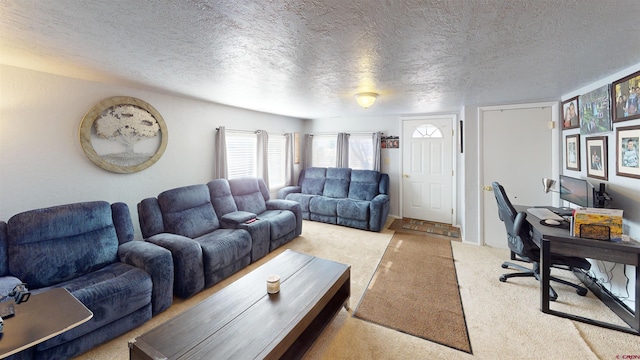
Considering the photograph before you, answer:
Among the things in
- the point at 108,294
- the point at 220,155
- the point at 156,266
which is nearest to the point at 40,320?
the point at 108,294

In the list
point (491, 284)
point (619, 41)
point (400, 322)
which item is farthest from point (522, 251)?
point (619, 41)

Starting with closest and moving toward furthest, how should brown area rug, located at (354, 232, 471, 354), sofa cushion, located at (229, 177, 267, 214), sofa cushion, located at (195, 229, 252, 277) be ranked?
brown area rug, located at (354, 232, 471, 354)
sofa cushion, located at (195, 229, 252, 277)
sofa cushion, located at (229, 177, 267, 214)

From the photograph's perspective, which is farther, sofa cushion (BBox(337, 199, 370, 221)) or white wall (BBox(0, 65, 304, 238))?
sofa cushion (BBox(337, 199, 370, 221))

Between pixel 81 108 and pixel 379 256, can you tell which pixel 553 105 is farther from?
pixel 81 108

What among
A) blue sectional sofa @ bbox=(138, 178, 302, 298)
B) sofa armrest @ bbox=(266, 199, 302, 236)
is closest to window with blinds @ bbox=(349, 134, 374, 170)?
sofa armrest @ bbox=(266, 199, 302, 236)

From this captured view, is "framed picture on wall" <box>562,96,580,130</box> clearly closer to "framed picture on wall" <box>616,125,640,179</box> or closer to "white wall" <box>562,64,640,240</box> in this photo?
"white wall" <box>562,64,640,240</box>

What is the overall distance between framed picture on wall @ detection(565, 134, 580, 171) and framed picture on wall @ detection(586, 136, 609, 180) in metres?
0.20

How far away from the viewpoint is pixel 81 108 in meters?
2.56

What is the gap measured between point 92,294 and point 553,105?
17.6ft

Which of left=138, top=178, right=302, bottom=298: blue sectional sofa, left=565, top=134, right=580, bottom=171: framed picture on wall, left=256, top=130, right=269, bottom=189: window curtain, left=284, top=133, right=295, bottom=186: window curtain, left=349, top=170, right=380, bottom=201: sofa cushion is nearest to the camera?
left=138, top=178, right=302, bottom=298: blue sectional sofa

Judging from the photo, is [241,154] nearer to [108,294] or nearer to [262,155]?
[262,155]

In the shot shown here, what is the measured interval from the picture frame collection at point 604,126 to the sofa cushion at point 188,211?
436cm

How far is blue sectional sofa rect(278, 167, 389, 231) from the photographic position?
4480 millimetres

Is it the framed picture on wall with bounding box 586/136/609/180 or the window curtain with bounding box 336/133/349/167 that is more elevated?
the window curtain with bounding box 336/133/349/167
